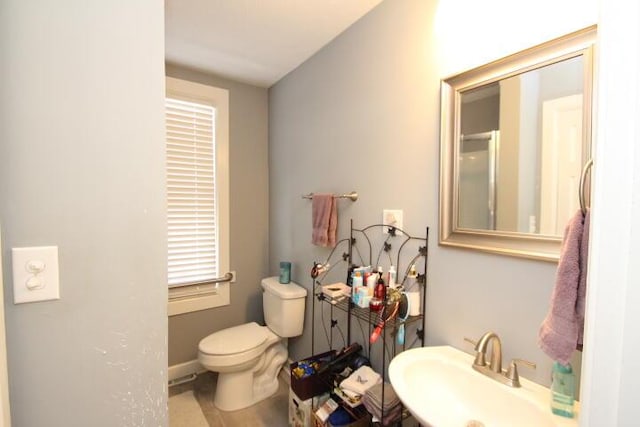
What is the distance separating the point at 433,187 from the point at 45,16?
1312 mm

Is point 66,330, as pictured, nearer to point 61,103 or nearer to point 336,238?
point 61,103

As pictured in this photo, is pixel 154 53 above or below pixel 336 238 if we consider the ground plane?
above

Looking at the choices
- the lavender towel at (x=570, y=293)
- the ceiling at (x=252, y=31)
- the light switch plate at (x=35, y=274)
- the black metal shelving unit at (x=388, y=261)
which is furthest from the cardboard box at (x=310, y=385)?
the ceiling at (x=252, y=31)

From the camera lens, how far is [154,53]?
75cm

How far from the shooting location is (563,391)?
34.9 inches

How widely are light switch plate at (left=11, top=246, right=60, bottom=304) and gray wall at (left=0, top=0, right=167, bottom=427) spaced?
0.04 feet

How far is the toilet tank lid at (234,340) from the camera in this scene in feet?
6.48

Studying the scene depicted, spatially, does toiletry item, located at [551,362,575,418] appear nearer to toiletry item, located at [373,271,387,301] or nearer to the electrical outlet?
toiletry item, located at [373,271,387,301]

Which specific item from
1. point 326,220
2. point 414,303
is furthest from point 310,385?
point 326,220

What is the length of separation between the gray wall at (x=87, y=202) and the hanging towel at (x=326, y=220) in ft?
3.89

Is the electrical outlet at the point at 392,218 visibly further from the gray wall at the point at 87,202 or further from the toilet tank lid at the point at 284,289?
the gray wall at the point at 87,202

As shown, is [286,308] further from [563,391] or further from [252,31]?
[252,31]

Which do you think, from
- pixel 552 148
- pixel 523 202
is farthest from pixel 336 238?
pixel 552 148

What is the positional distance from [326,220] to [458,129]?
3.04 ft
